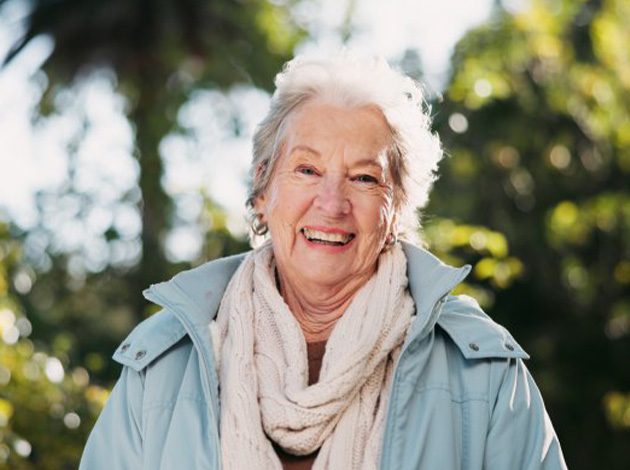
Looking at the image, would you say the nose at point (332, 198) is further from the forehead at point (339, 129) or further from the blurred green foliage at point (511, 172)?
the blurred green foliage at point (511, 172)

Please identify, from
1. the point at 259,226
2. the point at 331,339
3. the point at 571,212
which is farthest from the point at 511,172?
the point at 331,339

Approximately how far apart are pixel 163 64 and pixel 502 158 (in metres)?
5.39

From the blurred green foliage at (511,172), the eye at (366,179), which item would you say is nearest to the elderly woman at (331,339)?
the eye at (366,179)

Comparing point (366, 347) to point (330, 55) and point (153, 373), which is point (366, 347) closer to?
point (153, 373)

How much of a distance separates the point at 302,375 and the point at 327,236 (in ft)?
1.21

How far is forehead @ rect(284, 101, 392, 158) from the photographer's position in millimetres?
3801

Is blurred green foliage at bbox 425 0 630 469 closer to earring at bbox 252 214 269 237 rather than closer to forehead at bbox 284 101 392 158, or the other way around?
earring at bbox 252 214 269 237

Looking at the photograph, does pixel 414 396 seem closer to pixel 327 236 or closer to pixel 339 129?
pixel 327 236

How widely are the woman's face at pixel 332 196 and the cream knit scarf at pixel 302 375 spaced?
0.36 ft

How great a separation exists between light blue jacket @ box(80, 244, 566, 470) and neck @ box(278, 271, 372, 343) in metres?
0.18

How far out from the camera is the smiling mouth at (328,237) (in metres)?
3.75

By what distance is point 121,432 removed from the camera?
3.71 metres

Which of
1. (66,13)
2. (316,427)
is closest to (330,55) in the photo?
(316,427)

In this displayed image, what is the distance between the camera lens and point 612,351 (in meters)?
15.6
